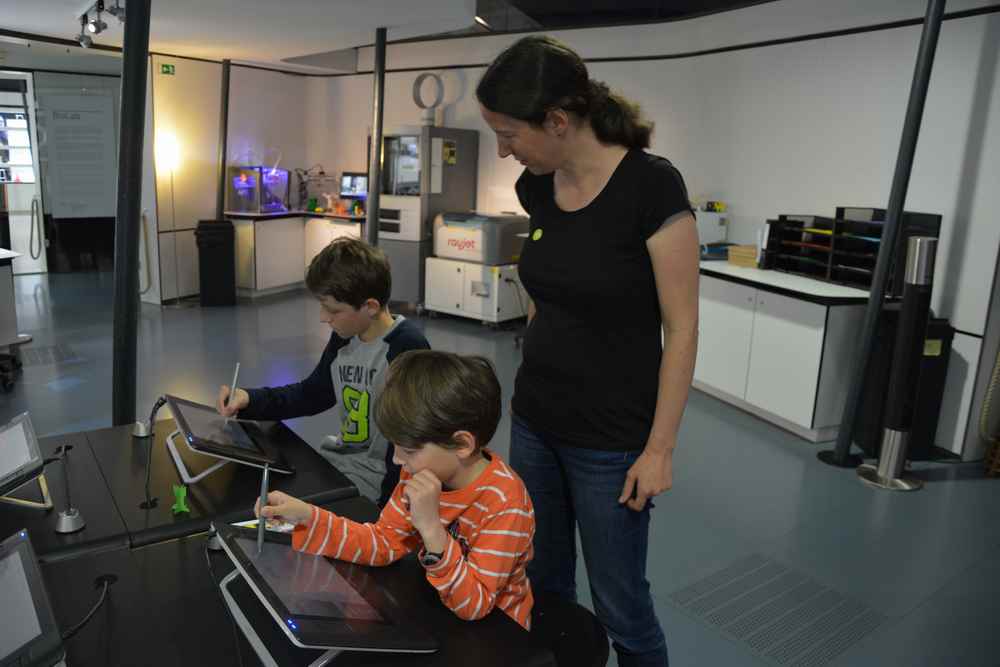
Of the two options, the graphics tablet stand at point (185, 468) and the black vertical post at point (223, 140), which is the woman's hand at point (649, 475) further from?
the black vertical post at point (223, 140)

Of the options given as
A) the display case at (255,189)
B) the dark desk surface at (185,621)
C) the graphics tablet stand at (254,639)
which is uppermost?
the display case at (255,189)

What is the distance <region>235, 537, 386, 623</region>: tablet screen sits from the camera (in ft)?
3.37

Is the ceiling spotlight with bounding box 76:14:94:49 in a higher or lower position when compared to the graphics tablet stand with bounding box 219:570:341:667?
higher

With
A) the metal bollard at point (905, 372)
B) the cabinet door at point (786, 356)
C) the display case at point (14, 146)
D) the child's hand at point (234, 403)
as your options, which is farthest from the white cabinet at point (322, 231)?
the child's hand at point (234, 403)

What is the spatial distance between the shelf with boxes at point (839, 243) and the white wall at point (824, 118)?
0.16m

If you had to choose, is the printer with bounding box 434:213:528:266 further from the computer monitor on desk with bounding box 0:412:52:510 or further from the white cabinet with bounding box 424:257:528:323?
the computer monitor on desk with bounding box 0:412:52:510

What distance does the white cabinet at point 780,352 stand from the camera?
13.2ft

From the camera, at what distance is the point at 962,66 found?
12.8 feet

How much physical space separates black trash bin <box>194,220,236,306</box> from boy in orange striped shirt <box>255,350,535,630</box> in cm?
643

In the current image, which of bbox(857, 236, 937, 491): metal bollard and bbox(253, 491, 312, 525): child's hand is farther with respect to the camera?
bbox(857, 236, 937, 491): metal bollard

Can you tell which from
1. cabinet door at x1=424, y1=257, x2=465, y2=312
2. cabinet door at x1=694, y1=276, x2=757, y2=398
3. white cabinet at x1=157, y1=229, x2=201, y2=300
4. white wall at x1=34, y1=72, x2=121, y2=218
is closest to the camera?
cabinet door at x1=694, y1=276, x2=757, y2=398

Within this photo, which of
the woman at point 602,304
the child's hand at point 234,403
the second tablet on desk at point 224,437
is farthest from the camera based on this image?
the child's hand at point 234,403

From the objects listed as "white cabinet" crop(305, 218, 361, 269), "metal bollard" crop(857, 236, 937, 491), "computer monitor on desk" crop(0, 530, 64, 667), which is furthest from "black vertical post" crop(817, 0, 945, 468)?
"white cabinet" crop(305, 218, 361, 269)

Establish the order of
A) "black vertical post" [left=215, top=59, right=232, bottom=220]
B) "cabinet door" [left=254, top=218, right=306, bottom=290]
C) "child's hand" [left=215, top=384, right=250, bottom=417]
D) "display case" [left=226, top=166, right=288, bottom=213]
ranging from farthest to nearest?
"display case" [left=226, top=166, right=288, bottom=213], "cabinet door" [left=254, top=218, right=306, bottom=290], "black vertical post" [left=215, top=59, right=232, bottom=220], "child's hand" [left=215, top=384, right=250, bottom=417]
